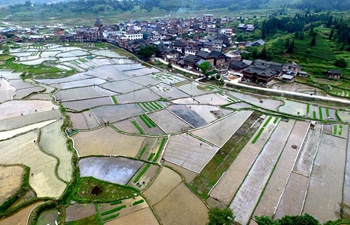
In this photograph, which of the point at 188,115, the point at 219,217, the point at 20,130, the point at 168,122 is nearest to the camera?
the point at 219,217

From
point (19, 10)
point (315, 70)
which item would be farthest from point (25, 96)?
point (19, 10)

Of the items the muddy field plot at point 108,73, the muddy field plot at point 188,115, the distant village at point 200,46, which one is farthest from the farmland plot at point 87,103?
the distant village at point 200,46

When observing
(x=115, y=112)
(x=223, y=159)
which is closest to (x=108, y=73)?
(x=115, y=112)

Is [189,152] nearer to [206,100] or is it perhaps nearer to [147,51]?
[206,100]

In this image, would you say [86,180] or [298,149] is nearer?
[86,180]

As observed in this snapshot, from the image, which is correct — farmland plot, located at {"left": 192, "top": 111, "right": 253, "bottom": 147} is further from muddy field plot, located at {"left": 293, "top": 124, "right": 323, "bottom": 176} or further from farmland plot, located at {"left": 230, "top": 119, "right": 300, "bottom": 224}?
muddy field plot, located at {"left": 293, "top": 124, "right": 323, "bottom": 176}

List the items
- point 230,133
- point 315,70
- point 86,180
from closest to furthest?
point 86,180
point 230,133
point 315,70

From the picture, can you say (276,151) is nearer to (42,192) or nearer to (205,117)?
(205,117)
